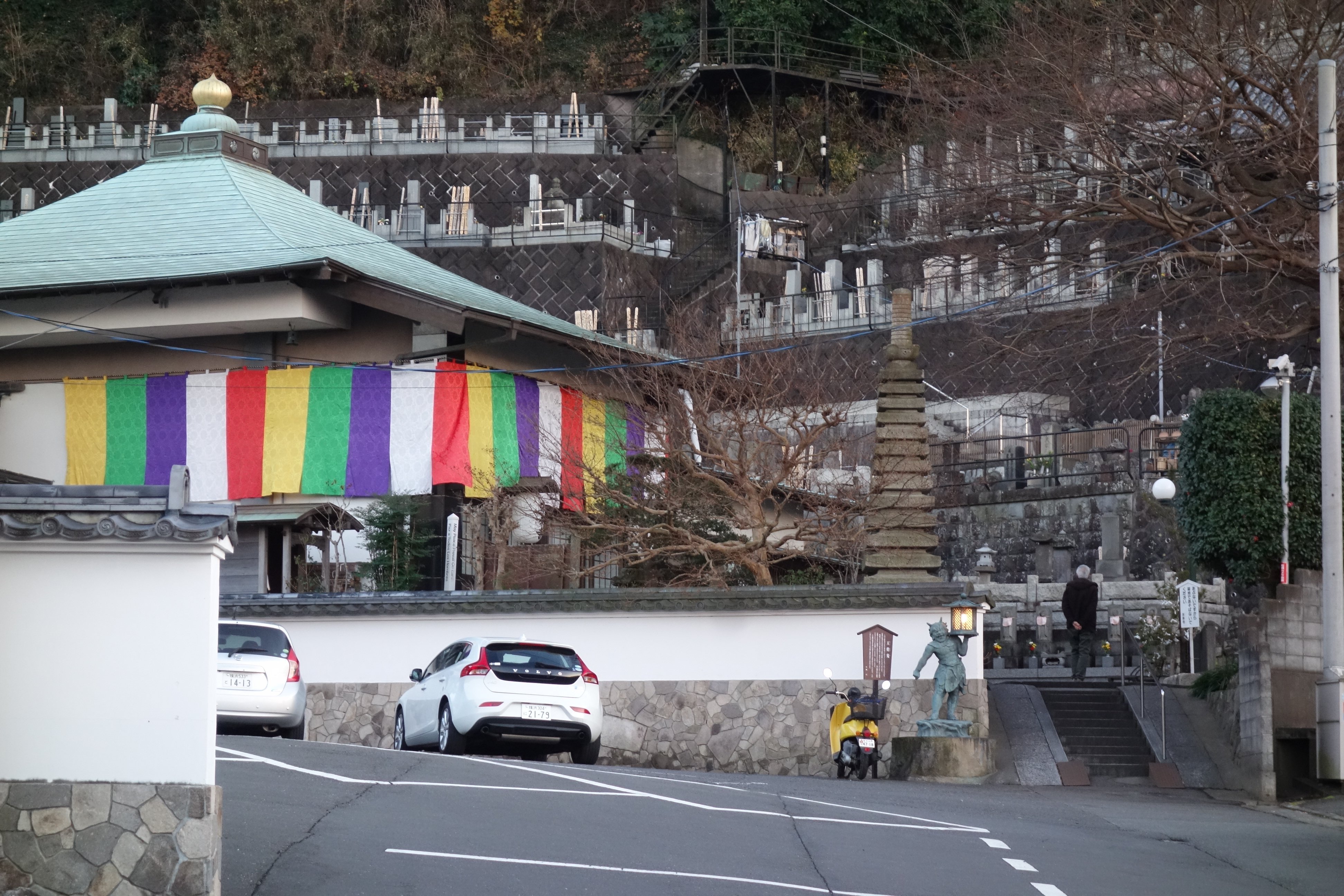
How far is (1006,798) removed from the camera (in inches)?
681

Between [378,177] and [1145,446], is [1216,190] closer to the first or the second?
[1145,446]

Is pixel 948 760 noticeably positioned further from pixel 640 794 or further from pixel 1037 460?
pixel 1037 460

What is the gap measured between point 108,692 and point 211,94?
2483cm

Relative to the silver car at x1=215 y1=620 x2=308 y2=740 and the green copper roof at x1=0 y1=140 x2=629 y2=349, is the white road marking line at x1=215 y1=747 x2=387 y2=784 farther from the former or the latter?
the green copper roof at x1=0 y1=140 x2=629 y2=349

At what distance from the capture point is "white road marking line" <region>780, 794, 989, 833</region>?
1330 cm

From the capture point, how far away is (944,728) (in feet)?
65.0

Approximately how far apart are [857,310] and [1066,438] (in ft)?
24.1

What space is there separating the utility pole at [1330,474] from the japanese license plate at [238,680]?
11846 mm

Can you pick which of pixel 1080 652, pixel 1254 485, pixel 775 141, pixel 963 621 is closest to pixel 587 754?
pixel 963 621

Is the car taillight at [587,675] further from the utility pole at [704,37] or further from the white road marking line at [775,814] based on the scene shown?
the utility pole at [704,37]

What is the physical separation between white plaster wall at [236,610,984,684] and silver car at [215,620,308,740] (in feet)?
10.4

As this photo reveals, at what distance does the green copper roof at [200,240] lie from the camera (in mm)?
25812

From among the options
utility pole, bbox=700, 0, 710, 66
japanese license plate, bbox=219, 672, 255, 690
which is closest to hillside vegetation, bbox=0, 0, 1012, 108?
utility pole, bbox=700, 0, 710, 66

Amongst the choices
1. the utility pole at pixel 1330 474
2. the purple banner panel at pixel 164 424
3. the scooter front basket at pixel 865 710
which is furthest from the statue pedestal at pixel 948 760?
the purple banner panel at pixel 164 424
